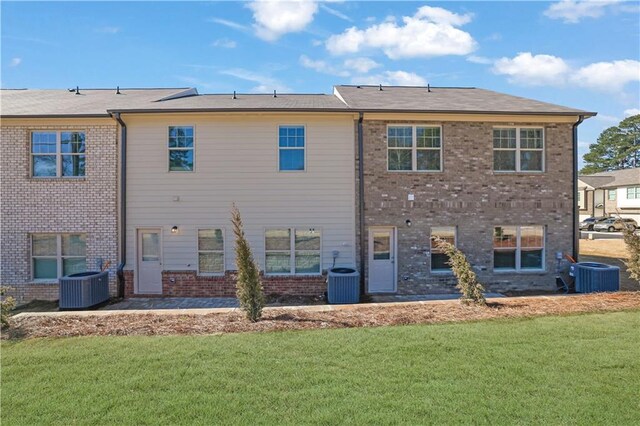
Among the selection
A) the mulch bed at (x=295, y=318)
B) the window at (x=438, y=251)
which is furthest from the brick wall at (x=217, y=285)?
the window at (x=438, y=251)

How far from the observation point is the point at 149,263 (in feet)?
35.5

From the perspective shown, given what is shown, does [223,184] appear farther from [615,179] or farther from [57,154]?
[615,179]

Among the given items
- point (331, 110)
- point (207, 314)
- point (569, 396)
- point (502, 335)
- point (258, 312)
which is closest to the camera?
point (569, 396)

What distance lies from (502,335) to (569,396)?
78.8 inches

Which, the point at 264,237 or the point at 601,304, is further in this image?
the point at 264,237

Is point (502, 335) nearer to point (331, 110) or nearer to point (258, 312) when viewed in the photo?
point (258, 312)

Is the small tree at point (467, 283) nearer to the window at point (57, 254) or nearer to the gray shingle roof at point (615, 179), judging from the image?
the window at point (57, 254)

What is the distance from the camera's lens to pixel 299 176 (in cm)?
1072

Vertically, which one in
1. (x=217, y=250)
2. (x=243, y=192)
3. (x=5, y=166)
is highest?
(x=5, y=166)

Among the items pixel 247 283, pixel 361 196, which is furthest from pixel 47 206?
pixel 361 196

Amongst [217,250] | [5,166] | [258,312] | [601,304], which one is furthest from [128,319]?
[601,304]

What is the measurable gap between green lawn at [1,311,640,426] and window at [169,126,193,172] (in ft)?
19.3

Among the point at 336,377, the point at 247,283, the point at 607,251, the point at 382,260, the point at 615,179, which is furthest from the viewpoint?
the point at 615,179

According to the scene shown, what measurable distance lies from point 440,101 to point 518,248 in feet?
17.9
